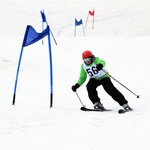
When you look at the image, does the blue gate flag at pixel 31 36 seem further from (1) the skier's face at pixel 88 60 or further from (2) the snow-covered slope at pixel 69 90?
(2) the snow-covered slope at pixel 69 90

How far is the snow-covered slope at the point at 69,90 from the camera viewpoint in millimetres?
4402

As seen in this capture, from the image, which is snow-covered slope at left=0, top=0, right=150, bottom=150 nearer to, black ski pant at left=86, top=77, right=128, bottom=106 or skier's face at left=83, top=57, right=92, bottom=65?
black ski pant at left=86, top=77, right=128, bottom=106

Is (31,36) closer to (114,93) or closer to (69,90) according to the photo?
(114,93)

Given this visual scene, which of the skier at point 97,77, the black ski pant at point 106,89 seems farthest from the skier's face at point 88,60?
the black ski pant at point 106,89

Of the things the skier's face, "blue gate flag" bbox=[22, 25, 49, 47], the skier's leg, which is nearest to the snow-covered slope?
the skier's leg

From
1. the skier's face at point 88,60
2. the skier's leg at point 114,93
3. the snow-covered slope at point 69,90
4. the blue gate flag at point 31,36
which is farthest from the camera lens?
the blue gate flag at point 31,36

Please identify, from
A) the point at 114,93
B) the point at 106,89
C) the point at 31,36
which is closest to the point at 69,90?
the point at 31,36

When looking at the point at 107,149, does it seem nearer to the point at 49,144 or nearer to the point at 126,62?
the point at 49,144

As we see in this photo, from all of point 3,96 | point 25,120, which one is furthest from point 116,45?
point 25,120

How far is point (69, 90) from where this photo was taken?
9734 millimetres

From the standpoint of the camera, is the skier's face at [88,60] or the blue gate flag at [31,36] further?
the blue gate flag at [31,36]

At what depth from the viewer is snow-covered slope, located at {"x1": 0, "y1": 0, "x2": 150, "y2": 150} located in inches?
173

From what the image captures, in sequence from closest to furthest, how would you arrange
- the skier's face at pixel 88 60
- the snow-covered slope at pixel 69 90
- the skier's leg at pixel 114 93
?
1. the snow-covered slope at pixel 69 90
2. the skier's leg at pixel 114 93
3. the skier's face at pixel 88 60

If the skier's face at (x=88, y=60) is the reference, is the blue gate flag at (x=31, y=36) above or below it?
above
